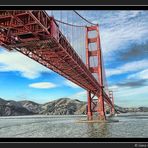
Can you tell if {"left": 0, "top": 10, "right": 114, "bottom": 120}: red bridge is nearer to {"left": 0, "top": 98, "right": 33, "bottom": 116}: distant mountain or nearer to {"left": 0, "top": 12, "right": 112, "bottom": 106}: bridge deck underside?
{"left": 0, "top": 12, "right": 112, "bottom": 106}: bridge deck underside

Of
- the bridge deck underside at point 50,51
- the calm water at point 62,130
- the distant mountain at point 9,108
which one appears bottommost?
the calm water at point 62,130

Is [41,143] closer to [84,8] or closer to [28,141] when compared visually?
[28,141]

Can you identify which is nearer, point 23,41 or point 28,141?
point 28,141

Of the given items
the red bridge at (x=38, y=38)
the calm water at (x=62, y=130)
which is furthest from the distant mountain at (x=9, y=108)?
the red bridge at (x=38, y=38)

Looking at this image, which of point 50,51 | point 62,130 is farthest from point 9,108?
point 50,51

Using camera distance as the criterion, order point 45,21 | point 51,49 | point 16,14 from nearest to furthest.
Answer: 1. point 16,14
2. point 45,21
3. point 51,49

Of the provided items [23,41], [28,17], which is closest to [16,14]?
[28,17]

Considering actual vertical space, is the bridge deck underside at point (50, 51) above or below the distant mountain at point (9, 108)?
above

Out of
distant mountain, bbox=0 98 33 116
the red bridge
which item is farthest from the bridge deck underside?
distant mountain, bbox=0 98 33 116

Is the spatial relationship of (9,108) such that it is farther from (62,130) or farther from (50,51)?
(50,51)

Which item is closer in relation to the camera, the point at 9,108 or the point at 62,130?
the point at 9,108

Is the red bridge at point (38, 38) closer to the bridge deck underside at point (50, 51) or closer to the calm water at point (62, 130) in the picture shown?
the bridge deck underside at point (50, 51)
